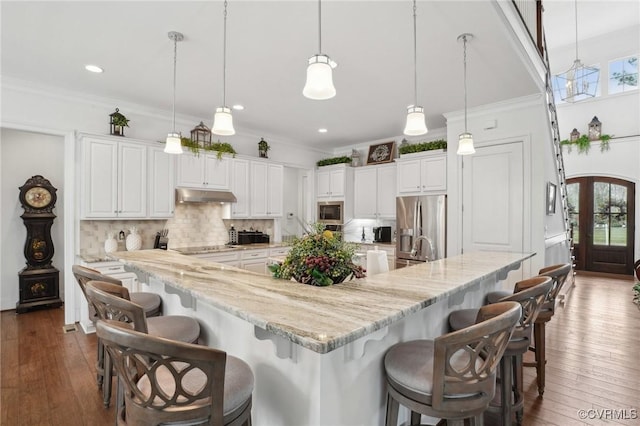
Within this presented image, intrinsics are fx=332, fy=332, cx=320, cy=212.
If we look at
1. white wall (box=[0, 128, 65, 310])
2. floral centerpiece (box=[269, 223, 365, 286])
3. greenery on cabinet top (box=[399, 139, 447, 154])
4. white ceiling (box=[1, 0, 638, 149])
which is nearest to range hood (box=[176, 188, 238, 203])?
white ceiling (box=[1, 0, 638, 149])

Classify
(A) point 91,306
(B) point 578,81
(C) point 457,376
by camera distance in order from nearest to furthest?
1. (C) point 457,376
2. (A) point 91,306
3. (B) point 578,81

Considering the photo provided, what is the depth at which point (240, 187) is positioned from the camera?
529 cm

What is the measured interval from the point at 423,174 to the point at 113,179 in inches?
165

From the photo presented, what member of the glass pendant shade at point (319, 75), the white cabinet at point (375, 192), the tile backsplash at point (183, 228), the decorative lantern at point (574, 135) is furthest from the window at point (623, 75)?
the glass pendant shade at point (319, 75)

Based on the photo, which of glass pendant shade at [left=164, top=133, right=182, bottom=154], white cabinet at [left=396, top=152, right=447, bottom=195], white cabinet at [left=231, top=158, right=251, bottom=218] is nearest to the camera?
glass pendant shade at [left=164, top=133, right=182, bottom=154]

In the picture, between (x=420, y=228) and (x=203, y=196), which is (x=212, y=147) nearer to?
(x=203, y=196)

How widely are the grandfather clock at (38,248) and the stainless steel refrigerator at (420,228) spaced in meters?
A: 5.13

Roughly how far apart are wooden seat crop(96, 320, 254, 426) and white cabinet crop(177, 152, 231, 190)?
146 inches

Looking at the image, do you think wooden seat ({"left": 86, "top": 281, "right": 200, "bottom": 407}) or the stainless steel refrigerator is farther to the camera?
the stainless steel refrigerator

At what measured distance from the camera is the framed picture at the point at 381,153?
5945mm

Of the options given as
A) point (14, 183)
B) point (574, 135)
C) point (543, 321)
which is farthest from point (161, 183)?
point (574, 135)

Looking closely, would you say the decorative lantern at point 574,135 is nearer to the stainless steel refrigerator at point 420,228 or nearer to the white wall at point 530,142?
the white wall at point 530,142

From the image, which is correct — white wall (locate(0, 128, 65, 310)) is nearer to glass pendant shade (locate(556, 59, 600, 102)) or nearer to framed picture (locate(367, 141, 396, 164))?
framed picture (locate(367, 141, 396, 164))

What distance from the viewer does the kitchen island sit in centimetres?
118
